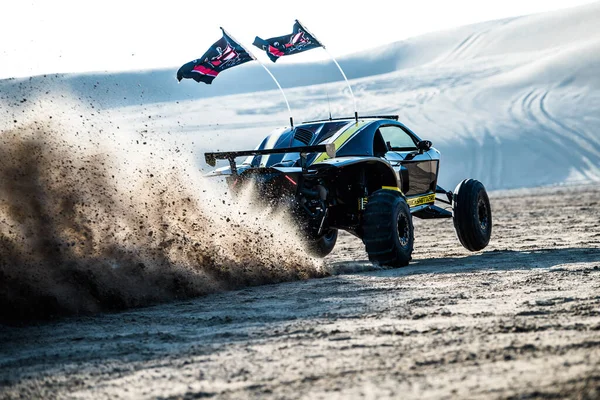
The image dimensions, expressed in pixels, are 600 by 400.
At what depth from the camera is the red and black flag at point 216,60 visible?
468 inches

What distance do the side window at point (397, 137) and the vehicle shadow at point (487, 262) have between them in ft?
4.87

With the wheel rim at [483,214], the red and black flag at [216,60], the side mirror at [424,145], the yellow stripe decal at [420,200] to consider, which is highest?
the red and black flag at [216,60]

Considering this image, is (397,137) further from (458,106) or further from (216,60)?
(458,106)

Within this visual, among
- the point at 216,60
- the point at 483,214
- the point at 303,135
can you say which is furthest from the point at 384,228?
the point at 216,60

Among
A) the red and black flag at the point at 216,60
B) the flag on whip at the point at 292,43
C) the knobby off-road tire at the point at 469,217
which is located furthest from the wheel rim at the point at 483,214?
the red and black flag at the point at 216,60

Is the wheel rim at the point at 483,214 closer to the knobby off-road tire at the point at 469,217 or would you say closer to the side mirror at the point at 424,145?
the knobby off-road tire at the point at 469,217

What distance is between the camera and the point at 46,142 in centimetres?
770

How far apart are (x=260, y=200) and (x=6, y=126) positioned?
2.78 meters

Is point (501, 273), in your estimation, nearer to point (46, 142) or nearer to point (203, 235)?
point (203, 235)

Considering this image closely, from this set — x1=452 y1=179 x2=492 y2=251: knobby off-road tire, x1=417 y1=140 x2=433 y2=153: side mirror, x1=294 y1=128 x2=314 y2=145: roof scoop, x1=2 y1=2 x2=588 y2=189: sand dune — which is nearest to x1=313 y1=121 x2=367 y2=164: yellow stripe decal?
x1=294 y1=128 x2=314 y2=145: roof scoop

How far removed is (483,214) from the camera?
11211 millimetres

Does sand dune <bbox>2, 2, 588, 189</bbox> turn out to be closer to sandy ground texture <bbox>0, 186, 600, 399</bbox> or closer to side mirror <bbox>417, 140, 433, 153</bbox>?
side mirror <bbox>417, 140, 433, 153</bbox>

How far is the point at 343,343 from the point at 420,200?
600 cm

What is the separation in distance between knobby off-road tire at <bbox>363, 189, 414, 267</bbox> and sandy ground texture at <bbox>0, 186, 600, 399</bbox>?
0.78 m
